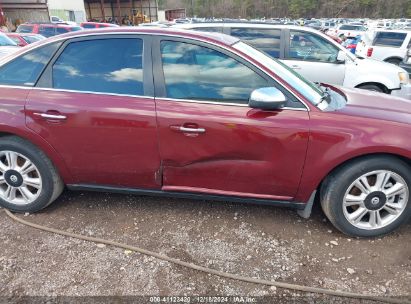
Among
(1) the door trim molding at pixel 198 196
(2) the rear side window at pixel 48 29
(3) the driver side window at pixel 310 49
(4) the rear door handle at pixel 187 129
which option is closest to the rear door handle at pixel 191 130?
(4) the rear door handle at pixel 187 129

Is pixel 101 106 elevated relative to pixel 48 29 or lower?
elevated

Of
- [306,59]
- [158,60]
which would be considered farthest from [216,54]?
[306,59]

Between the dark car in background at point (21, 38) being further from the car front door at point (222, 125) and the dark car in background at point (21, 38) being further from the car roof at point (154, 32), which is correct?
the car front door at point (222, 125)

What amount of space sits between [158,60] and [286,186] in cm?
144

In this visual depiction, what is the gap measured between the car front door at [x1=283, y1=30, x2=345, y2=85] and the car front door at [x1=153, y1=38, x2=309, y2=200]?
3652mm

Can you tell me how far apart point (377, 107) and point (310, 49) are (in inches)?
143

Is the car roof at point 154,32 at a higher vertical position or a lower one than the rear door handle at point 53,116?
higher

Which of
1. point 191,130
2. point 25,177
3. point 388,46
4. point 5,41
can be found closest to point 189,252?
point 191,130

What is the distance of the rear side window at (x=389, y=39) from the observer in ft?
37.6

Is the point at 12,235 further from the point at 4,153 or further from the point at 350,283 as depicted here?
the point at 350,283

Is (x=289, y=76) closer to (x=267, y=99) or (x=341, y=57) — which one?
(x=267, y=99)

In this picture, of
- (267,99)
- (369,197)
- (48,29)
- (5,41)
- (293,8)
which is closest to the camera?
(267,99)

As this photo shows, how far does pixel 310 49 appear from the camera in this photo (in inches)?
231

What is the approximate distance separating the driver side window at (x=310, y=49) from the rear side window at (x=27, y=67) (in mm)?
4348
